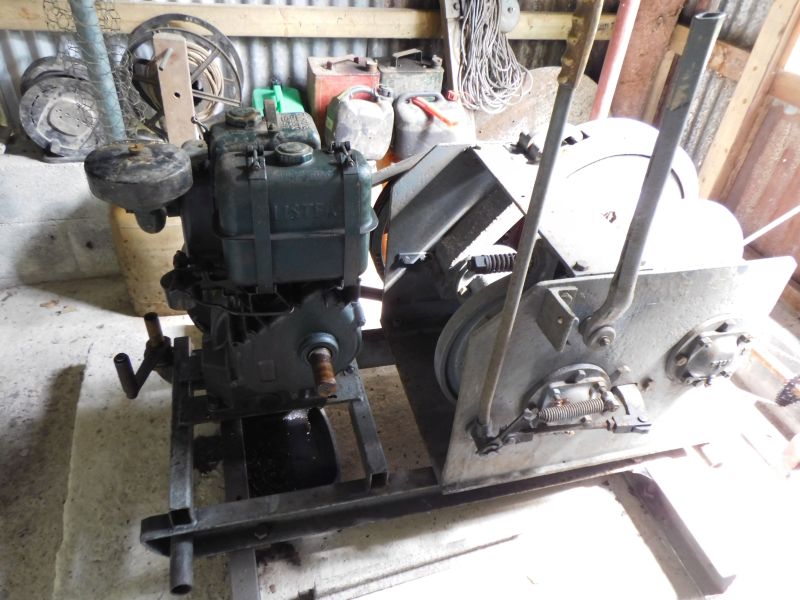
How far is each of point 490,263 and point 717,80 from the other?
2154mm

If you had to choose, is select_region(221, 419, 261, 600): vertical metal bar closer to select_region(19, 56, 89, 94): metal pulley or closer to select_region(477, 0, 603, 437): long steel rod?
select_region(477, 0, 603, 437): long steel rod

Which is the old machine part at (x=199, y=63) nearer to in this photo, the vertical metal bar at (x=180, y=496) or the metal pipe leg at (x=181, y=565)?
the vertical metal bar at (x=180, y=496)

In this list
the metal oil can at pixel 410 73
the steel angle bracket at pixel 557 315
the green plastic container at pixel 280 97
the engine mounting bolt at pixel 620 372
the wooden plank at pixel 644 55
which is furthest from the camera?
the wooden plank at pixel 644 55

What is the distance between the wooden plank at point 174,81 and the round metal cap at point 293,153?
789 mm

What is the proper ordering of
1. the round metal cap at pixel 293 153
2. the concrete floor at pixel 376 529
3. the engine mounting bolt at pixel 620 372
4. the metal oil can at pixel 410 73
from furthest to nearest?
the metal oil can at pixel 410 73
the concrete floor at pixel 376 529
the engine mounting bolt at pixel 620 372
the round metal cap at pixel 293 153

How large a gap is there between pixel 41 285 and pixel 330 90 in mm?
1551

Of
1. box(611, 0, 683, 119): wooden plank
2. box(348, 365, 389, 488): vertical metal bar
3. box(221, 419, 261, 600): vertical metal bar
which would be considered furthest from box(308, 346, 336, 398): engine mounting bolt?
box(611, 0, 683, 119): wooden plank

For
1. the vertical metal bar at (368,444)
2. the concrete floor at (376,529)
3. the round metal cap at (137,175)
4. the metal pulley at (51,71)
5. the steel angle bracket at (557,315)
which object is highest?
the round metal cap at (137,175)

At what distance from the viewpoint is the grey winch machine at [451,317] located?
109 cm

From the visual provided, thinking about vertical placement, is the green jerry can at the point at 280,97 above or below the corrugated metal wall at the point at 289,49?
below

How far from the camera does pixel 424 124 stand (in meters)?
2.77

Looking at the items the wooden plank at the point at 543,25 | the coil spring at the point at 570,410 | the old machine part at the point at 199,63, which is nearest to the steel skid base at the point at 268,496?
the coil spring at the point at 570,410

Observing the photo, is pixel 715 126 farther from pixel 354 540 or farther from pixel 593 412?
pixel 354 540

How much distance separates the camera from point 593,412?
1201 mm
